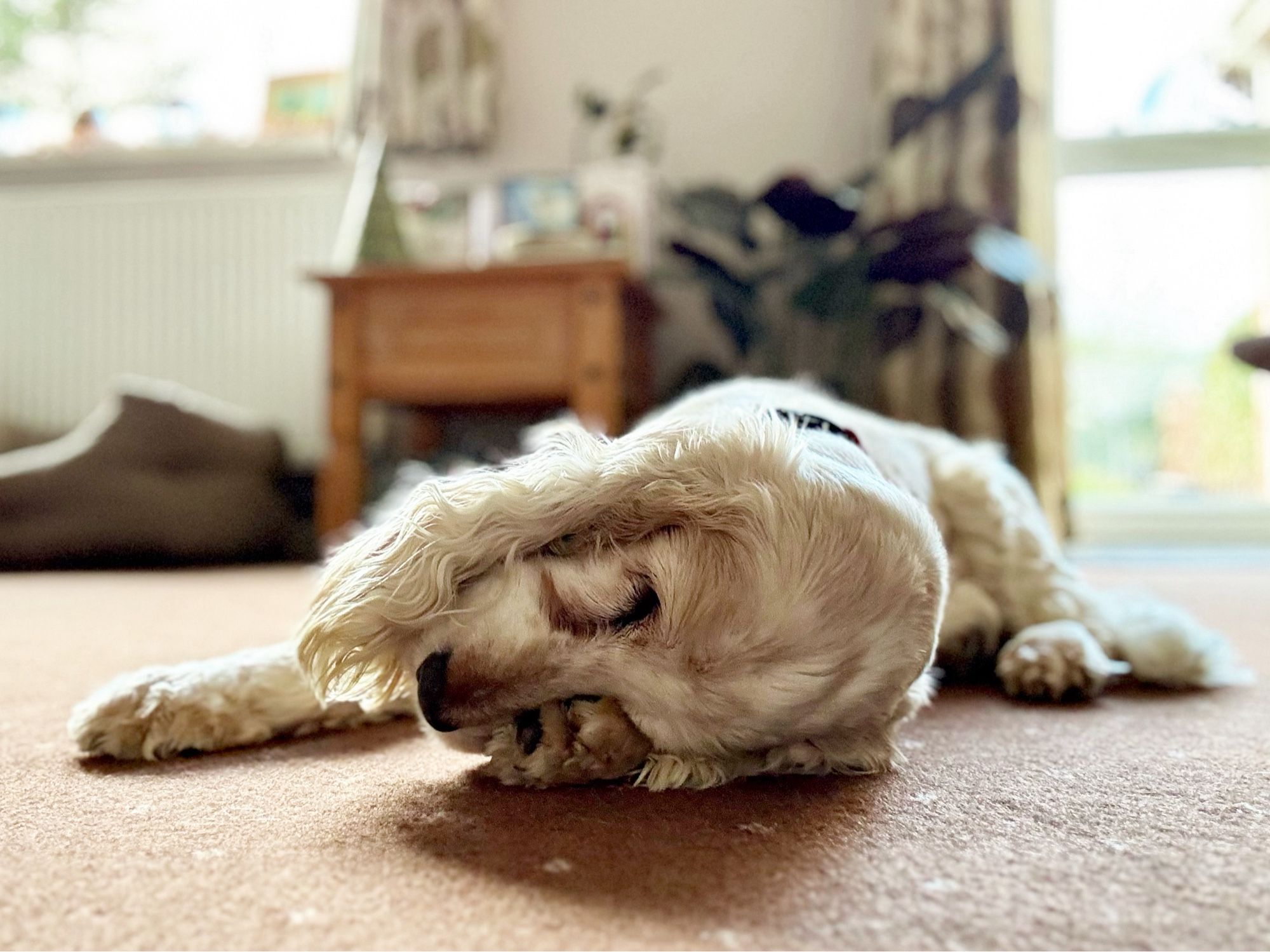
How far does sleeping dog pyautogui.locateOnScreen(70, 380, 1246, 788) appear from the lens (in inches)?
34.8

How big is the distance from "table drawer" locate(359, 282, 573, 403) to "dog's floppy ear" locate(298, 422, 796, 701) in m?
2.21

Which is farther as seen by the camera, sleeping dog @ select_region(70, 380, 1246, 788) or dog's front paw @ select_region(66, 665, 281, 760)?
dog's front paw @ select_region(66, 665, 281, 760)

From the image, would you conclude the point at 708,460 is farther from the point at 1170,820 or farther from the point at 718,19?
the point at 718,19

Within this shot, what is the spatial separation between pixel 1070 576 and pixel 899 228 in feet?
6.04

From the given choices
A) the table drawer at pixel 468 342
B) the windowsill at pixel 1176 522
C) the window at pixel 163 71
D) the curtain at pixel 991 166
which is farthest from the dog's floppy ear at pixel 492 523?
the window at pixel 163 71

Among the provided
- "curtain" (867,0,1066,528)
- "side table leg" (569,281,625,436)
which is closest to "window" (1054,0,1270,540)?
"curtain" (867,0,1066,528)

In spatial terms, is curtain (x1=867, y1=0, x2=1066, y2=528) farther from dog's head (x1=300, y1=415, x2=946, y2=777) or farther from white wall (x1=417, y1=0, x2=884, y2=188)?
dog's head (x1=300, y1=415, x2=946, y2=777)

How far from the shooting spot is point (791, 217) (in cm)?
329

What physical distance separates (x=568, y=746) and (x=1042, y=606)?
99cm

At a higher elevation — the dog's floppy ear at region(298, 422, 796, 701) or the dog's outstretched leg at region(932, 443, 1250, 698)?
the dog's floppy ear at region(298, 422, 796, 701)

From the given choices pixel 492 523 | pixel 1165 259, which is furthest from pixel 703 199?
pixel 492 523

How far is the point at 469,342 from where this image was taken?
324cm

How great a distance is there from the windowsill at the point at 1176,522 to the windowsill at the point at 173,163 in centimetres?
345

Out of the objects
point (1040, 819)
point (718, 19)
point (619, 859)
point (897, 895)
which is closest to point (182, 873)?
point (619, 859)
